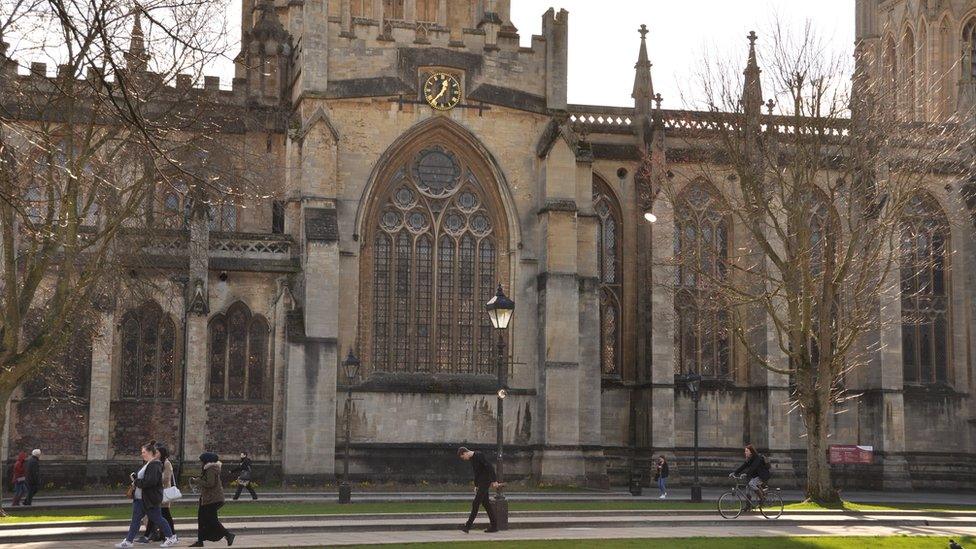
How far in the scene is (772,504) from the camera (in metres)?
28.3

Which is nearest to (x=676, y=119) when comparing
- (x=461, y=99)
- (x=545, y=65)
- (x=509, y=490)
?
(x=545, y=65)

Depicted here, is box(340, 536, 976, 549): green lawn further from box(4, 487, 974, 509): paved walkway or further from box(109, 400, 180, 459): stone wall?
box(109, 400, 180, 459): stone wall

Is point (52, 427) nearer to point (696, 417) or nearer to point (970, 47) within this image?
point (696, 417)

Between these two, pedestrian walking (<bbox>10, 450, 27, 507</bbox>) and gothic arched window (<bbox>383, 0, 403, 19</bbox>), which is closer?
pedestrian walking (<bbox>10, 450, 27, 507</bbox>)

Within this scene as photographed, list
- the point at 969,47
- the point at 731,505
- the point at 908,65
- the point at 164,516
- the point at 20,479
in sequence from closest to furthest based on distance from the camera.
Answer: the point at 164,516 < the point at 731,505 < the point at 20,479 < the point at 969,47 < the point at 908,65

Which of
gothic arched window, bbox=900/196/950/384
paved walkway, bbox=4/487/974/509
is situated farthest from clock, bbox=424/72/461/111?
gothic arched window, bbox=900/196/950/384

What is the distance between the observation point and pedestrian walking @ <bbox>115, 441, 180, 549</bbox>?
66.5 feet

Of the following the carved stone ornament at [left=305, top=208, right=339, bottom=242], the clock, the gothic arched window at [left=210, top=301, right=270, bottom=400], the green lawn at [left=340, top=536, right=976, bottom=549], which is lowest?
the green lawn at [left=340, top=536, right=976, bottom=549]

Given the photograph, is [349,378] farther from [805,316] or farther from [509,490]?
[805,316]

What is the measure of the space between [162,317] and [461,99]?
37.3ft

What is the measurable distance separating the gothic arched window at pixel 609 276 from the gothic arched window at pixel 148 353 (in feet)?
48.1

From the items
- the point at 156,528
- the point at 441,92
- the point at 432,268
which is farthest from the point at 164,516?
Answer: the point at 441,92

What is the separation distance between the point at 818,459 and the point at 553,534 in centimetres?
1113

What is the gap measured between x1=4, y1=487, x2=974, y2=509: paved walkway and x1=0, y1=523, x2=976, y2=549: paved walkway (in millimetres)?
8450
